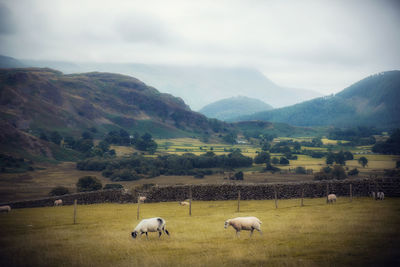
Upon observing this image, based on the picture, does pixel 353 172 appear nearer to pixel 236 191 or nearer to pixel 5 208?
pixel 236 191

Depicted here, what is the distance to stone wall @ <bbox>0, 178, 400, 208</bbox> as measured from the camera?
120 feet

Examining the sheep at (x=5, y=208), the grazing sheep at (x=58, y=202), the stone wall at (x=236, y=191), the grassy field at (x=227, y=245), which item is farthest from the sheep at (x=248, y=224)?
the grazing sheep at (x=58, y=202)

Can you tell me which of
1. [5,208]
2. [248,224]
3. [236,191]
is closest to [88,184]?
[5,208]

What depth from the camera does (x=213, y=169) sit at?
112m

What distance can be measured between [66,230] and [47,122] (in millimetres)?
163469

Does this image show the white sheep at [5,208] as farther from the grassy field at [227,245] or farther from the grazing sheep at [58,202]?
the grassy field at [227,245]

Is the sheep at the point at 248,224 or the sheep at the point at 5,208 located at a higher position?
the sheep at the point at 248,224

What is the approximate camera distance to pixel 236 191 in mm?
41750

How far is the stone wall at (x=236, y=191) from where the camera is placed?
36.7 meters

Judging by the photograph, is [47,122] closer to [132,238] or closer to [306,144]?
[306,144]

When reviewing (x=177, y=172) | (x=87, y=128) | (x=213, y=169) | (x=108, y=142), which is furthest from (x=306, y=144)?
(x=87, y=128)

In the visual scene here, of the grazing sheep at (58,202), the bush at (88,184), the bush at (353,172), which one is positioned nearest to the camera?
the grazing sheep at (58,202)

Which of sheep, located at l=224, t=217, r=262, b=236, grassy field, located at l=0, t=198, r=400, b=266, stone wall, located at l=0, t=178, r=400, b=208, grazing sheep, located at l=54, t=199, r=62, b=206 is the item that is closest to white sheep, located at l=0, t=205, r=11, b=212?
stone wall, located at l=0, t=178, r=400, b=208

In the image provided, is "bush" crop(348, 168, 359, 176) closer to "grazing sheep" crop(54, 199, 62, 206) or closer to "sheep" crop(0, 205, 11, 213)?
"grazing sheep" crop(54, 199, 62, 206)
